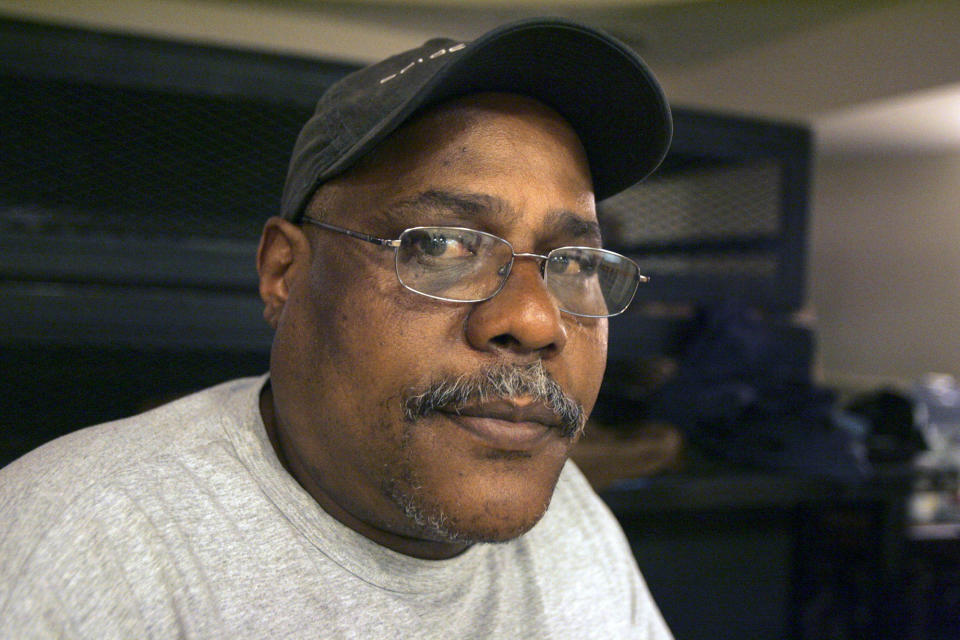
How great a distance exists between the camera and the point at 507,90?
0.86 metres

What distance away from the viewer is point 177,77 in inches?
61.8

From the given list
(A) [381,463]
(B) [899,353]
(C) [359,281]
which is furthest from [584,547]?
(B) [899,353]

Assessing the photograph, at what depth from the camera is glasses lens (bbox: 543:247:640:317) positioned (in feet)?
2.72

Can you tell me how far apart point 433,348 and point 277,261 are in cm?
26

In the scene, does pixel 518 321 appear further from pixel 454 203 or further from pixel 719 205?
pixel 719 205

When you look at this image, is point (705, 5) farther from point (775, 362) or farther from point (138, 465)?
point (138, 465)

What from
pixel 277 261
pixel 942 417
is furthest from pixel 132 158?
pixel 942 417

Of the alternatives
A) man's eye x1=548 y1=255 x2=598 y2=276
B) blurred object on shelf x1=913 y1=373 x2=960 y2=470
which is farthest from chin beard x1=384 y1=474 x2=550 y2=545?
blurred object on shelf x1=913 y1=373 x2=960 y2=470

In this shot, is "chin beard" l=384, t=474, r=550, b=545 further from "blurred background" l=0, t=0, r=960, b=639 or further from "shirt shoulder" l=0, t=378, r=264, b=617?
"blurred background" l=0, t=0, r=960, b=639

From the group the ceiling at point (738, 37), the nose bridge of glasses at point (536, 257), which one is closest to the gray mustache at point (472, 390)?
the nose bridge of glasses at point (536, 257)

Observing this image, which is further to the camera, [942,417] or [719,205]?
[942,417]

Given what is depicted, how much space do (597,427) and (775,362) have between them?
687mm

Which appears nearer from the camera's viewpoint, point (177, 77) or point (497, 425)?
point (497, 425)

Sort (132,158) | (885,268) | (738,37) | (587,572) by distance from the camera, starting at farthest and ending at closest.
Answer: (885,268), (738,37), (132,158), (587,572)
